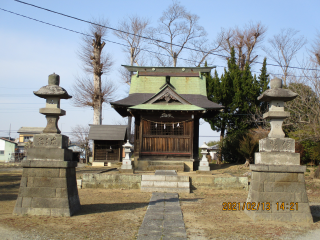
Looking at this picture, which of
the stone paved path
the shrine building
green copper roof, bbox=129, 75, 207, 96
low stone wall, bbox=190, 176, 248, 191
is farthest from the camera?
green copper roof, bbox=129, 75, 207, 96

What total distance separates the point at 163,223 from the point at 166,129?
1085cm

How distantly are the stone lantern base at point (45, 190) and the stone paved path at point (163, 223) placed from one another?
2170 millimetres

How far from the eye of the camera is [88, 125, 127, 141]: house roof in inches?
1041

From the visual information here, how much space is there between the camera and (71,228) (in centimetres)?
632

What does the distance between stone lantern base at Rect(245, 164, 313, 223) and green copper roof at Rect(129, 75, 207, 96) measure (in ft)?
42.5

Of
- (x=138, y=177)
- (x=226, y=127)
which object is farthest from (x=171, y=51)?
(x=138, y=177)

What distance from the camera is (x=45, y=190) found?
740 centimetres

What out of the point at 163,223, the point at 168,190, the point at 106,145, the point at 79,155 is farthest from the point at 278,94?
the point at 79,155

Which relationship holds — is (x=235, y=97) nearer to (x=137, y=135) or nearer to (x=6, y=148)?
(x=137, y=135)

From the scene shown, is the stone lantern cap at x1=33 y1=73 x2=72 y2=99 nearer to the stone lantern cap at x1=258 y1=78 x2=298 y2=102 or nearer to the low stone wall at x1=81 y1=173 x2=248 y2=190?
the stone lantern cap at x1=258 y1=78 x2=298 y2=102

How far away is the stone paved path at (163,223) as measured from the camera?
5.77 m

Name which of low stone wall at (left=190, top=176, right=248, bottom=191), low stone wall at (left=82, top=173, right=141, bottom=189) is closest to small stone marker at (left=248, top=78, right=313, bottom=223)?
low stone wall at (left=190, top=176, right=248, bottom=191)

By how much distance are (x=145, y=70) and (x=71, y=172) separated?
1408cm

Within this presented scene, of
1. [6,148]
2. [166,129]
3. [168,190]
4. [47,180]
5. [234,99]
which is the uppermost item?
[234,99]
